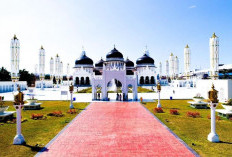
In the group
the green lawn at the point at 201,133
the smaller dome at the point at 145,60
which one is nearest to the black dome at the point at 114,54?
the smaller dome at the point at 145,60

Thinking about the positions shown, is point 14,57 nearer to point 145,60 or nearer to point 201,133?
point 201,133

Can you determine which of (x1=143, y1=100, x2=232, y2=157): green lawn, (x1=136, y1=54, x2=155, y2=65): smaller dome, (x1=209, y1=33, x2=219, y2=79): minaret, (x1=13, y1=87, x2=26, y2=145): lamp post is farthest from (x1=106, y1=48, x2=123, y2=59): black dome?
(x1=13, y1=87, x2=26, y2=145): lamp post

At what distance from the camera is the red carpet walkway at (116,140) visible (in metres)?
7.53

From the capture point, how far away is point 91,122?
12.6 metres

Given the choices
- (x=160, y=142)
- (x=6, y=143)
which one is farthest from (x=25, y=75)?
(x=160, y=142)

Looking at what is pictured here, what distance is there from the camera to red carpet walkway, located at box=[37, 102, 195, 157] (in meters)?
7.53

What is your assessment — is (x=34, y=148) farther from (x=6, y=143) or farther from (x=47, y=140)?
(x=6, y=143)

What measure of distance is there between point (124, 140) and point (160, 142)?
5.76ft

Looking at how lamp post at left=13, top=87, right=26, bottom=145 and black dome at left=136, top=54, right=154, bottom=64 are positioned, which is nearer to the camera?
lamp post at left=13, top=87, right=26, bottom=145

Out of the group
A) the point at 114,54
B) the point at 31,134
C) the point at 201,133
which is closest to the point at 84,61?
the point at 114,54

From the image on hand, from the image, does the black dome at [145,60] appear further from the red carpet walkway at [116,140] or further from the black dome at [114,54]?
the red carpet walkway at [116,140]

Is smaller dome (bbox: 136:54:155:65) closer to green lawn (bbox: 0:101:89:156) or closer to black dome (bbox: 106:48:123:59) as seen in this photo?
black dome (bbox: 106:48:123:59)

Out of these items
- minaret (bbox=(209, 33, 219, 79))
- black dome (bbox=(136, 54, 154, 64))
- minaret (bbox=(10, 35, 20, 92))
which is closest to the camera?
minaret (bbox=(209, 33, 219, 79))

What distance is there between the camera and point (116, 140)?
8.97 metres
